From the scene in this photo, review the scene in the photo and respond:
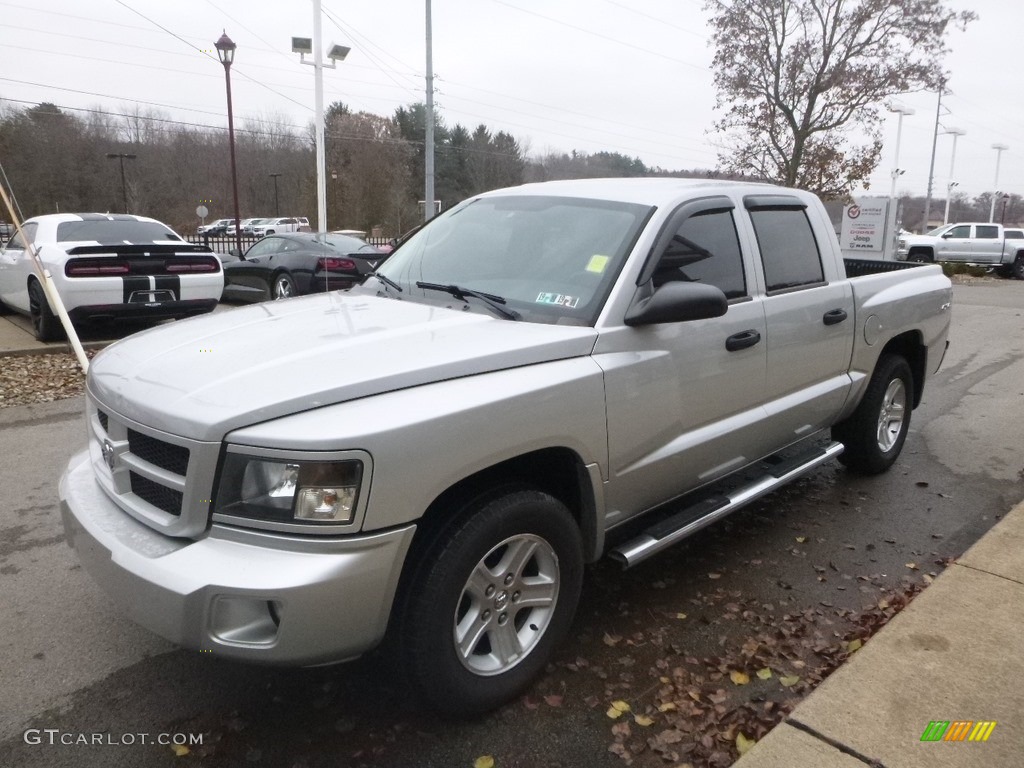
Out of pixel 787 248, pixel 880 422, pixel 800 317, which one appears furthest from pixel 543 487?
pixel 880 422

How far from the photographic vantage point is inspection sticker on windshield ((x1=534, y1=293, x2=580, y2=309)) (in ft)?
10.1

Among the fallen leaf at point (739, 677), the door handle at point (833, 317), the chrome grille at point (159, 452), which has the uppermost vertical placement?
the door handle at point (833, 317)

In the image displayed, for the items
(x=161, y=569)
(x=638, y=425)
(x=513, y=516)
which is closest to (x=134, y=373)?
(x=161, y=569)

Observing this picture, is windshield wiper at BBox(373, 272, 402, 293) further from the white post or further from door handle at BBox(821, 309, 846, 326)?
the white post

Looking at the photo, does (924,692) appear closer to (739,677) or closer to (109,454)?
(739,677)

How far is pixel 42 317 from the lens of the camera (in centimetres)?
895

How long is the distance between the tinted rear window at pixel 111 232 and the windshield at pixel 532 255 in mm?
6602

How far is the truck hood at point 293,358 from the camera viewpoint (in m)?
2.29

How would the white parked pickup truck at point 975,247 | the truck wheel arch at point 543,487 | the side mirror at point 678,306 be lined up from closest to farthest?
the truck wheel arch at point 543,487 < the side mirror at point 678,306 < the white parked pickup truck at point 975,247

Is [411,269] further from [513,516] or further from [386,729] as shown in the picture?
[386,729]

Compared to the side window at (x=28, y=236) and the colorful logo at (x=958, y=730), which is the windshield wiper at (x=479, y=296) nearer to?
the colorful logo at (x=958, y=730)

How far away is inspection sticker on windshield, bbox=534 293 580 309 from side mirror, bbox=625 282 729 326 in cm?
22

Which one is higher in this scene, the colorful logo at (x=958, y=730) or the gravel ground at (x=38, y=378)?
the gravel ground at (x=38, y=378)

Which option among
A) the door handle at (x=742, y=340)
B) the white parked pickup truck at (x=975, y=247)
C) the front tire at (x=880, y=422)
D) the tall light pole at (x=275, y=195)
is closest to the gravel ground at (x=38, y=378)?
the door handle at (x=742, y=340)
